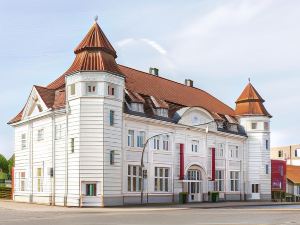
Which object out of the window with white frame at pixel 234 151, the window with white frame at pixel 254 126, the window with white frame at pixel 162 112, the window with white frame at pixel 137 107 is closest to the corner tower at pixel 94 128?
the window with white frame at pixel 137 107

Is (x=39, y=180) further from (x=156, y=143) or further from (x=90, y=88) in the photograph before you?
(x=156, y=143)

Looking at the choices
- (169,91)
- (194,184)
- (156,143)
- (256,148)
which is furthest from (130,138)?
(256,148)

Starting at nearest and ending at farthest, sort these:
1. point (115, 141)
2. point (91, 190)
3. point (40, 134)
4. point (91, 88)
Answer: point (91, 190) < point (91, 88) < point (115, 141) < point (40, 134)

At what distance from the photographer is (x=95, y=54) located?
136 feet

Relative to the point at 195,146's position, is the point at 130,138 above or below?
above

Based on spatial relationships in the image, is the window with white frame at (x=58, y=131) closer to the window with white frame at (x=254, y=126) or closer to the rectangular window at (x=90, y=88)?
the rectangular window at (x=90, y=88)

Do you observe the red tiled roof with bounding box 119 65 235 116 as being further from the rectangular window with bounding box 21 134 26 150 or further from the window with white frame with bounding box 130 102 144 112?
the rectangular window with bounding box 21 134 26 150

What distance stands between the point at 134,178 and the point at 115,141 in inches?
176

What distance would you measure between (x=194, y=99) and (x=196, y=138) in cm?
791

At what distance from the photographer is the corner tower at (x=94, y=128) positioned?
39344 mm

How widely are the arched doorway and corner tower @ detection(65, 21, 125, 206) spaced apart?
38.9 feet

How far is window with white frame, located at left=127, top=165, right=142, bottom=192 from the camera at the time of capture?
Answer: 1688 inches

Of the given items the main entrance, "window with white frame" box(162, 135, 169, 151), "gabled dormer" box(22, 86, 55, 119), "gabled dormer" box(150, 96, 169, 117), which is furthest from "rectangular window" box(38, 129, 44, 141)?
the main entrance

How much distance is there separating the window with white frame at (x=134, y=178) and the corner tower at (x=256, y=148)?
822 inches
